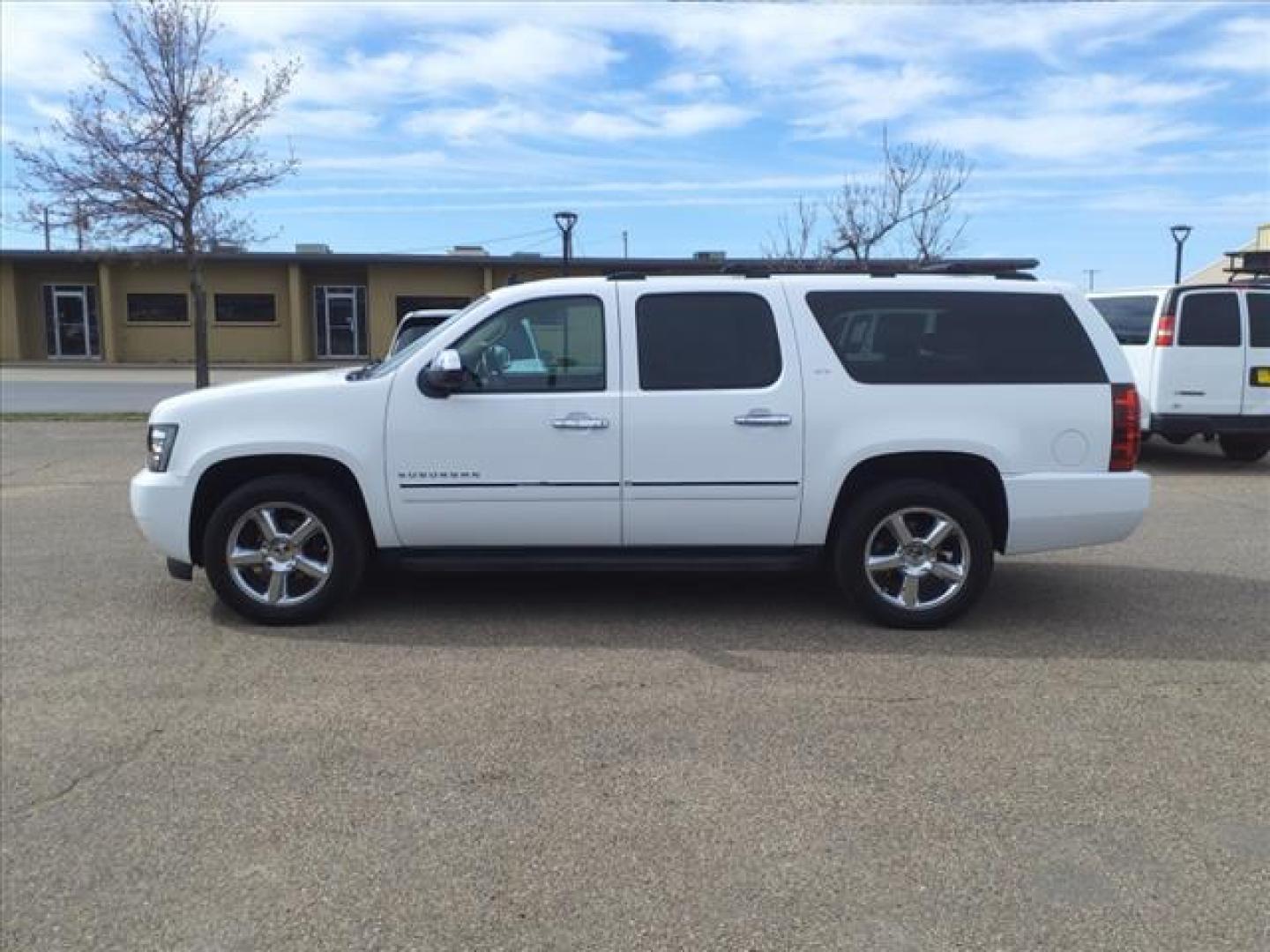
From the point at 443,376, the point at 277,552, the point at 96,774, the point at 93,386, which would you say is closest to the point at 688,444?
the point at 443,376

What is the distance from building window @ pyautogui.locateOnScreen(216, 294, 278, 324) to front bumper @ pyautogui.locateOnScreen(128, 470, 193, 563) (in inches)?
1373

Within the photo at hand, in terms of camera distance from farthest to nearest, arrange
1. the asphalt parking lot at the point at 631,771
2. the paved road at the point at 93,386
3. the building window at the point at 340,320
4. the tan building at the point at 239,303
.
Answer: the building window at the point at 340,320, the tan building at the point at 239,303, the paved road at the point at 93,386, the asphalt parking lot at the point at 631,771

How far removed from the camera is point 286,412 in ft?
18.7

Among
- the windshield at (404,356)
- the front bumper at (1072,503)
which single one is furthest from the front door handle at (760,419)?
the windshield at (404,356)

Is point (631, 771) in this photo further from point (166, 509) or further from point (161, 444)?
point (161, 444)

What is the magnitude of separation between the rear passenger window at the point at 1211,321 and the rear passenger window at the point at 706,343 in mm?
8301

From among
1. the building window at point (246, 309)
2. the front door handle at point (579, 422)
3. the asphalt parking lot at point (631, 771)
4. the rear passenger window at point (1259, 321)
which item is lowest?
the asphalt parking lot at point (631, 771)

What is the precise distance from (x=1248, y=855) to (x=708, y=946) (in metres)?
1.79

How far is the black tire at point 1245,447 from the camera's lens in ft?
43.8

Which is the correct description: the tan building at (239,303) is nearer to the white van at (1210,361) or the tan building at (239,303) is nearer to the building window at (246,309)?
the building window at (246,309)

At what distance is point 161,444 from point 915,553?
4.07m

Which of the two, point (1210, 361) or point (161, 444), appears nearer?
point (161, 444)

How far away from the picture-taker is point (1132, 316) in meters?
12.7

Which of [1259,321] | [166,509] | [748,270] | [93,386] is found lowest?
[93,386]
